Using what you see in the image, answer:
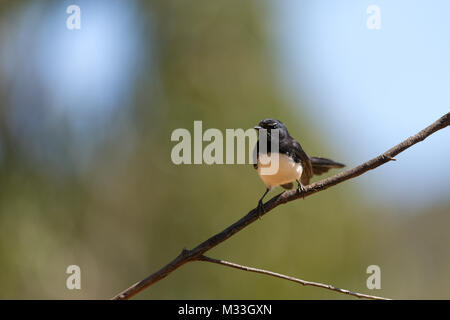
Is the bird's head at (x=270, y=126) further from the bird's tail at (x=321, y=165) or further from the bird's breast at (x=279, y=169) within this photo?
the bird's tail at (x=321, y=165)

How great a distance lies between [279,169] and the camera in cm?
392

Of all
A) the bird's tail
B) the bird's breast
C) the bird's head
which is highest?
the bird's head

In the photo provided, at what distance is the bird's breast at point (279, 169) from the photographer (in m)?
3.90

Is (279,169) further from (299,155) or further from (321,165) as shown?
(321,165)

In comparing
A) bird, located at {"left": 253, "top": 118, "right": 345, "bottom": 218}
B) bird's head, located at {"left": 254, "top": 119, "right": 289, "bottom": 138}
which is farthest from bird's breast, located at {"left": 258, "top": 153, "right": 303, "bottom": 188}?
bird's head, located at {"left": 254, "top": 119, "right": 289, "bottom": 138}

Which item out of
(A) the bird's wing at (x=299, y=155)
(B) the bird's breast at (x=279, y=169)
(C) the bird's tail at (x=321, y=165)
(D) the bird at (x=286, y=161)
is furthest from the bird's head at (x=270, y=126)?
(C) the bird's tail at (x=321, y=165)

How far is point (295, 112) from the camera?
986cm

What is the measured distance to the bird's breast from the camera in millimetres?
3900

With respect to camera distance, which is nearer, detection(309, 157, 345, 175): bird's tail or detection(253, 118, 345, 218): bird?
detection(253, 118, 345, 218): bird

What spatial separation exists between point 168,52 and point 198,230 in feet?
11.9

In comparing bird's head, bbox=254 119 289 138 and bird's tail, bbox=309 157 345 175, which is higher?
bird's head, bbox=254 119 289 138

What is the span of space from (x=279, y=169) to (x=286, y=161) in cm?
9

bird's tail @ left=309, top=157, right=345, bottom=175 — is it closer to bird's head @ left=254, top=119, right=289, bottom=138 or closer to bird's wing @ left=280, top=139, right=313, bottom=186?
bird's wing @ left=280, top=139, right=313, bottom=186

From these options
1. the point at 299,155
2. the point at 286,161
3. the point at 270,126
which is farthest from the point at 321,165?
the point at 270,126
